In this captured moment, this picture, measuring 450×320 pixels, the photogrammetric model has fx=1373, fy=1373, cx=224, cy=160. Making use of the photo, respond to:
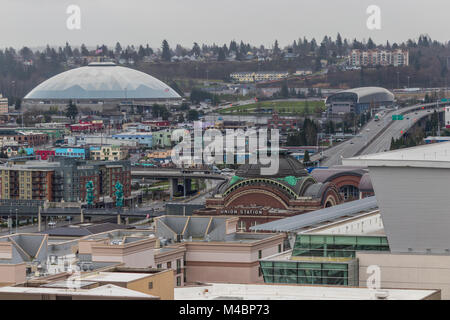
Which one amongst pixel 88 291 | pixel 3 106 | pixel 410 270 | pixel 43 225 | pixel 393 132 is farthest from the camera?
pixel 3 106

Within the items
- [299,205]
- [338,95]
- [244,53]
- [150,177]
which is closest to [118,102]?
[338,95]

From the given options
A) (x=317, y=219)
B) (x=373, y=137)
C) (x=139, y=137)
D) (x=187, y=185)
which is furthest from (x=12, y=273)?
(x=139, y=137)

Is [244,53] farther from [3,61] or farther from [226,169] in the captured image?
[226,169]

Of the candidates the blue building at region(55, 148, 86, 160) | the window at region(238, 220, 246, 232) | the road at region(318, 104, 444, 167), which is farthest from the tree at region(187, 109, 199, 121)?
the window at region(238, 220, 246, 232)

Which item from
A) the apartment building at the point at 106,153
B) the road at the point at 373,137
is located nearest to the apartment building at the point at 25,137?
the apartment building at the point at 106,153

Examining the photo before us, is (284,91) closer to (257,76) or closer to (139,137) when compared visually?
(257,76)

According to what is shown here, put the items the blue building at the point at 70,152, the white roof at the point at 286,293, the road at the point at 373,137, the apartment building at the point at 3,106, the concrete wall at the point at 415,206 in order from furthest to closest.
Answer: the apartment building at the point at 3,106 < the blue building at the point at 70,152 < the road at the point at 373,137 < the concrete wall at the point at 415,206 < the white roof at the point at 286,293

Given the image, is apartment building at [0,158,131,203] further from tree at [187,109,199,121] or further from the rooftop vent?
tree at [187,109,199,121]

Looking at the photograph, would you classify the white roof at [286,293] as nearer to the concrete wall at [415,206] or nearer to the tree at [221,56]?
the concrete wall at [415,206]
